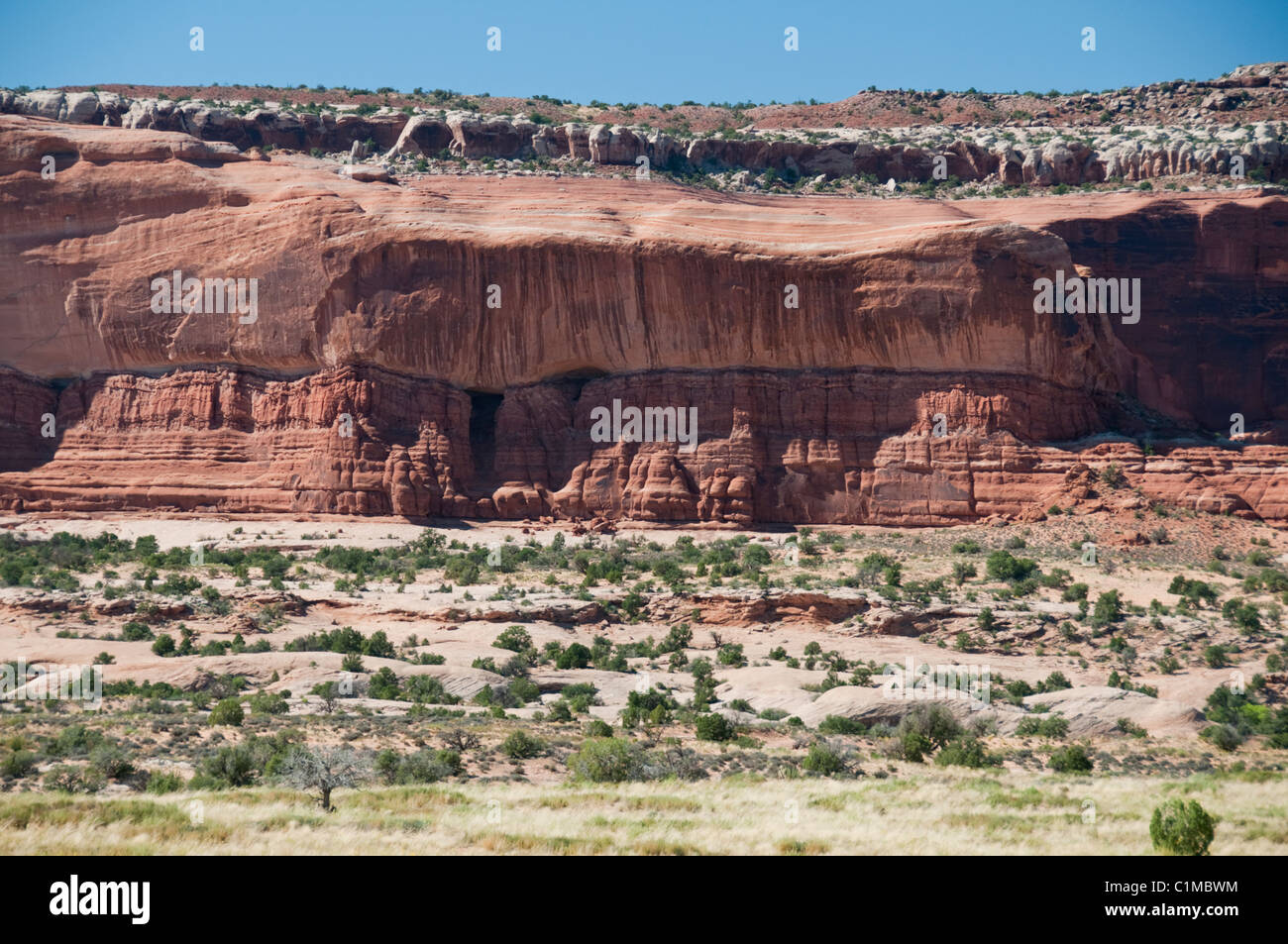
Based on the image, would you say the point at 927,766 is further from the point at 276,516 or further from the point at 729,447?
the point at 276,516

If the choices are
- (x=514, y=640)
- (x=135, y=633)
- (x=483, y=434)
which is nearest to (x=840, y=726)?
(x=514, y=640)

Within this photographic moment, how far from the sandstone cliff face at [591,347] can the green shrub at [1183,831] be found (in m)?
28.8

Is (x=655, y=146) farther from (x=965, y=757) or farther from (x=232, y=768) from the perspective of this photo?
(x=232, y=768)

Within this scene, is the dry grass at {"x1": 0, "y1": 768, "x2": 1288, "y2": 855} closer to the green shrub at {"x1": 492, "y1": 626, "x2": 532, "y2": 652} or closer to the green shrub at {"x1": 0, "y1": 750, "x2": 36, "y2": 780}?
the green shrub at {"x1": 0, "y1": 750, "x2": 36, "y2": 780}

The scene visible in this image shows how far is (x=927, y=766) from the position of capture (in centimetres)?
2125

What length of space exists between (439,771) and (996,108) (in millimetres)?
64358

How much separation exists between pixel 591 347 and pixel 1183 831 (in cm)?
3408

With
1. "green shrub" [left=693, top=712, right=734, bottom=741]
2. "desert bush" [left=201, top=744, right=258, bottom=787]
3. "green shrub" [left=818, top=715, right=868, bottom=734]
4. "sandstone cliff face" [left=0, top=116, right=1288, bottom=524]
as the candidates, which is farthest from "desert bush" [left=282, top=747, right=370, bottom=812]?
"sandstone cliff face" [left=0, top=116, right=1288, bottom=524]

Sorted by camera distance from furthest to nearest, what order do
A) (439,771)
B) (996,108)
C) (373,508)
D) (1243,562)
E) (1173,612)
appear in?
(996,108) < (373,508) < (1243,562) < (1173,612) < (439,771)

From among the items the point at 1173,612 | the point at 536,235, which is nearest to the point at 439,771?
the point at 1173,612

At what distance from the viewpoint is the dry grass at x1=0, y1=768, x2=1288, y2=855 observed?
1313 centimetres

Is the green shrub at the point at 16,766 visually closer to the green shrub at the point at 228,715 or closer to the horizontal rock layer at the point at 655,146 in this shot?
the green shrub at the point at 228,715

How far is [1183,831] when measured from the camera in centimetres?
1360

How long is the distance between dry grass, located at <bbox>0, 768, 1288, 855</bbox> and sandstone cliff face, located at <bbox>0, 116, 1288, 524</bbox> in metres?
25.9
